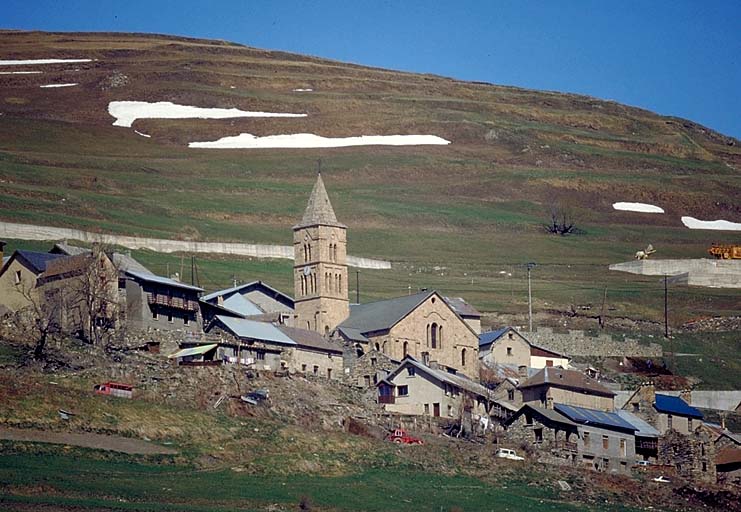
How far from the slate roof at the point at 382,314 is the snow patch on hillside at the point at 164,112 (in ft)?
291

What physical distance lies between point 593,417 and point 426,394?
7754mm

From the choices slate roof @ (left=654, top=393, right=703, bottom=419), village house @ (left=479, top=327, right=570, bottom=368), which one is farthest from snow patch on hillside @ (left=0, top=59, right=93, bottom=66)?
slate roof @ (left=654, top=393, right=703, bottom=419)

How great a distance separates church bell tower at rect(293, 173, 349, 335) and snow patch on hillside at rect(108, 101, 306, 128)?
283ft

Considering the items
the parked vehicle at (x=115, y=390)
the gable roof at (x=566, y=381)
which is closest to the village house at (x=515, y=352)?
the gable roof at (x=566, y=381)

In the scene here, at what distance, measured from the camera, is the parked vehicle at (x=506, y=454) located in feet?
193

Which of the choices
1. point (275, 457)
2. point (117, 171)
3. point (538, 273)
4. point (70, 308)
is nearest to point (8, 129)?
point (117, 171)

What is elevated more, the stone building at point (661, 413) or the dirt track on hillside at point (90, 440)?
the stone building at point (661, 413)

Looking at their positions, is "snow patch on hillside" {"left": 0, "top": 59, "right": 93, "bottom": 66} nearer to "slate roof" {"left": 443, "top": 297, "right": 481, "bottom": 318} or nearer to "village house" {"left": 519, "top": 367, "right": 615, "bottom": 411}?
"slate roof" {"left": 443, "top": 297, "right": 481, "bottom": 318}

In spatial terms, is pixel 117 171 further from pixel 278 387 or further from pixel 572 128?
pixel 278 387

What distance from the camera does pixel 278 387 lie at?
207ft

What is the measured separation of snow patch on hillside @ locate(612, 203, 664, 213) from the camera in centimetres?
15175

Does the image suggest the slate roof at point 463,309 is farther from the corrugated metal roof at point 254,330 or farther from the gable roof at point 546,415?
the gable roof at point 546,415

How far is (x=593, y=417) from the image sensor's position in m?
66.2

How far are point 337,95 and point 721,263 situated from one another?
71793 millimetres
